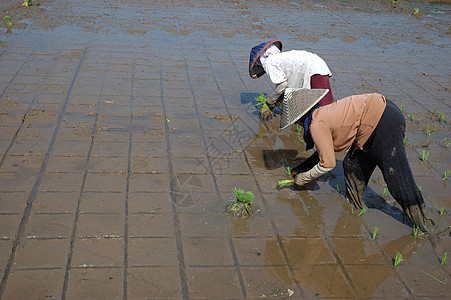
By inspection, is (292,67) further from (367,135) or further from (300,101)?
(367,135)

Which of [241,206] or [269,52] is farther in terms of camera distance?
[269,52]

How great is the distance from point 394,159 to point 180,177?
2.09 metres

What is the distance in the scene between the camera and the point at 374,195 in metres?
4.92

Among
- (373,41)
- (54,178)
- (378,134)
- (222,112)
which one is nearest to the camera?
(378,134)

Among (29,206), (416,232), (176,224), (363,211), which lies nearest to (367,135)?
(363,211)

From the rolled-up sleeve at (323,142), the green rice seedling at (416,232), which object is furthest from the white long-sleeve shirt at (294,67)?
the green rice seedling at (416,232)

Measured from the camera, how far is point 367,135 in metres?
4.18

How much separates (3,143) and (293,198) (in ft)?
10.5

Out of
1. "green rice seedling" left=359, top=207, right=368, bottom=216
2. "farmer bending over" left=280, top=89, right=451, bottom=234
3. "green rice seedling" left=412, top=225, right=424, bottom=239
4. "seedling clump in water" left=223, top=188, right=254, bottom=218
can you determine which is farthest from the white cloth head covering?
"green rice seedling" left=412, top=225, right=424, bottom=239

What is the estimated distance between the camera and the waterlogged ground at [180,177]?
3672mm

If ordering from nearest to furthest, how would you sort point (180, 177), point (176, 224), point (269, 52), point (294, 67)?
point (176, 224), point (180, 177), point (294, 67), point (269, 52)

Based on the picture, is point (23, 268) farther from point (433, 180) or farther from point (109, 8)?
point (109, 8)

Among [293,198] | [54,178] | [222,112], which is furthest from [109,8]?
[293,198]

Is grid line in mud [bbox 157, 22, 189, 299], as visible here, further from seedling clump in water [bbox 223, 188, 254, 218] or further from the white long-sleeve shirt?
the white long-sleeve shirt
